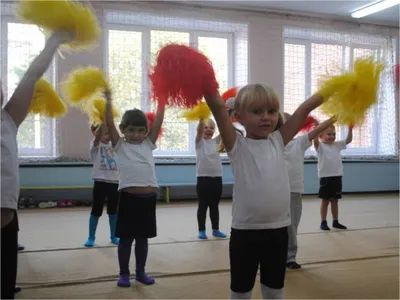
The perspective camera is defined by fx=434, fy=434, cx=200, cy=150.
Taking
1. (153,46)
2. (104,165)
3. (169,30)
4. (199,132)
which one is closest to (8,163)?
(104,165)

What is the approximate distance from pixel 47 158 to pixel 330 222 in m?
4.30

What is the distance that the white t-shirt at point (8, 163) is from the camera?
1513mm

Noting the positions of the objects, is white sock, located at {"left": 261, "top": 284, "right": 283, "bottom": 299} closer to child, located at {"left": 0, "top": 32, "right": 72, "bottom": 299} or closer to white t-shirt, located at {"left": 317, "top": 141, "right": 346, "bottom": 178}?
child, located at {"left": 0, "top": 32, "right": 72, "bottom": 299}

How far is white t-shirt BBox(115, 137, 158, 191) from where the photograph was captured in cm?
263

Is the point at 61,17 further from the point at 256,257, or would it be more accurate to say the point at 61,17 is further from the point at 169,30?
the point at 169,30

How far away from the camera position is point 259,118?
1.72 metres

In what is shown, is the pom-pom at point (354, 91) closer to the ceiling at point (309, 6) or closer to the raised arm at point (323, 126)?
the raised arm at point (323, 126)

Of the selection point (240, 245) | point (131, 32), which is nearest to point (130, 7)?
point (131, 32)

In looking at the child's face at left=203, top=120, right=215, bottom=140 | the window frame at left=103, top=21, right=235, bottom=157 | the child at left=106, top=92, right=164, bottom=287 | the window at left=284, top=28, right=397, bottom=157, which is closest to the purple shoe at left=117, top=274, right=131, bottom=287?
the child at left=106, top=92, right=164, bottom=287

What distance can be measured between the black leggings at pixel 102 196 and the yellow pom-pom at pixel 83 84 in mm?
1248

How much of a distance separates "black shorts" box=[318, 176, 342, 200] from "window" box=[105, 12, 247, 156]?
118 inches

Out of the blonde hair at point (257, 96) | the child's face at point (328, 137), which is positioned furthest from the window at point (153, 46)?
the blonde hair at point (257, 96)

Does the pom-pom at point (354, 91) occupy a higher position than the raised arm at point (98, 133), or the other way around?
the pom-pom at point (354, 91)

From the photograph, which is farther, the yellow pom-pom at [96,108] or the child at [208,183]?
the child at [208,183]
